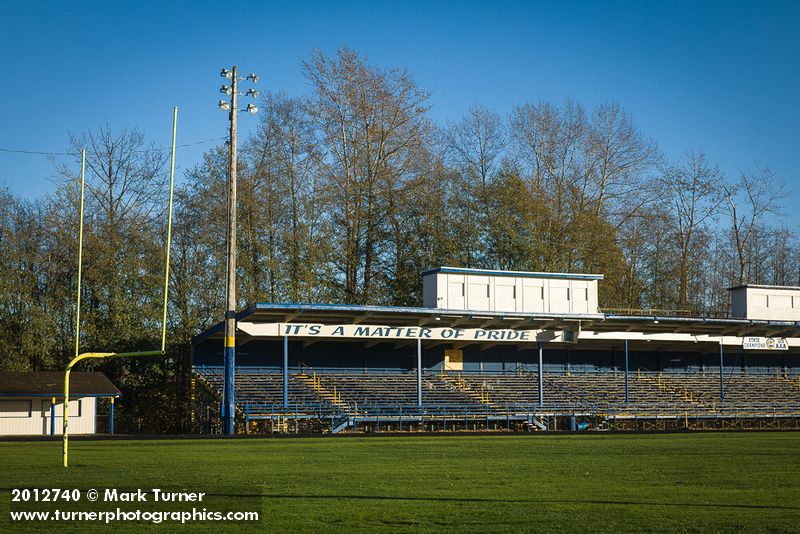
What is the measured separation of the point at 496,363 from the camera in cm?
5219

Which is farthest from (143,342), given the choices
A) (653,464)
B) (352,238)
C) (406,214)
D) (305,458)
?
(653,464)

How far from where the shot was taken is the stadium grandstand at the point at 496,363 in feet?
141

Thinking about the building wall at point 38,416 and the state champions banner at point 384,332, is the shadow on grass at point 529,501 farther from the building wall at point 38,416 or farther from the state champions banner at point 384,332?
the building wall at point 38,416

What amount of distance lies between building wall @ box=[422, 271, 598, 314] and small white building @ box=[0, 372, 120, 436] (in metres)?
15.9

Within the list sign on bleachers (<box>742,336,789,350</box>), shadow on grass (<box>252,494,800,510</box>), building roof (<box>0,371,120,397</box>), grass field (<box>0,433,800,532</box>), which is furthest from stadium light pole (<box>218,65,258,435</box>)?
sign on bleachers (<box>742,336,789,350</box>)

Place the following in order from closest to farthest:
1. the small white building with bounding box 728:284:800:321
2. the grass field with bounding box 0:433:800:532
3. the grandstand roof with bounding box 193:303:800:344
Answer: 1. the grass field with bounding box 0:433:800:532
2. the grandstand roof with bounding box 193:303:800:344
3. the small white building with bounding box 728:284:800:321

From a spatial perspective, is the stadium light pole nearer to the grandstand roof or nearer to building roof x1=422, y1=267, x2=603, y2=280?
the grandstand roof

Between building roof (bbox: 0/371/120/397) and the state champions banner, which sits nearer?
building roof (bbox: 0/371/120/397)

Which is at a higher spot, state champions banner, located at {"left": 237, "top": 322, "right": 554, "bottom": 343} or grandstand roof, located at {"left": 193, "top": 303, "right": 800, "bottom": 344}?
grandstand roof, located at {"left": 193, "top": 303, "right": 800, "bottom": 344}

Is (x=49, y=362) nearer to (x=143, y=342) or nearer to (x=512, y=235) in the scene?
(x=143, y=342)

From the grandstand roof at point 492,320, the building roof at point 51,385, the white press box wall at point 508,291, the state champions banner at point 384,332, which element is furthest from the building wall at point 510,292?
the building roof at point 51,385

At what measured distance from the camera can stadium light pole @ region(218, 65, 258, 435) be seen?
3734cm

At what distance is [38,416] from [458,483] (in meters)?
29.1

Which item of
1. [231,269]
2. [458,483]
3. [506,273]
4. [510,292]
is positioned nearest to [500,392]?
[510,292]
